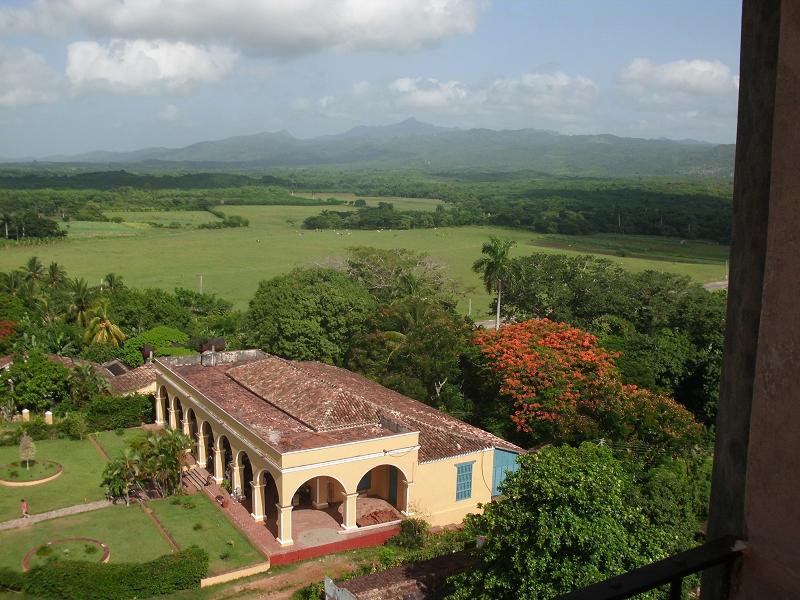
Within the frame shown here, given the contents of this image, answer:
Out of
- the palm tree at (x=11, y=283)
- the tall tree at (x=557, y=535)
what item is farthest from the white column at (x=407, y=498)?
the palm tree at (x=11, y=283)

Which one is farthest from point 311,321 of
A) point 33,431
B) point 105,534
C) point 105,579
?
point 105,579

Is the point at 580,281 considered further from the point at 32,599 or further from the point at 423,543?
the point at 32,599

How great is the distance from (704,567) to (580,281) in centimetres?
3222

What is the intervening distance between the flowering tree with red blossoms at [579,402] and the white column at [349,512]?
547 cm

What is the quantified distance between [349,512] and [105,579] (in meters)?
5.20

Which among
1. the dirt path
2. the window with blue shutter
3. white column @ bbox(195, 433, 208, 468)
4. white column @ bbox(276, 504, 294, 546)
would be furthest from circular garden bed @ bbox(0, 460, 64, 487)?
the window with blue shutter

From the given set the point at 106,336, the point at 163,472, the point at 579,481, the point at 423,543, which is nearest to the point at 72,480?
the point at 163,472

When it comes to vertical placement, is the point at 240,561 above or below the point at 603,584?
below

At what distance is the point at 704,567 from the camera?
6.39ft

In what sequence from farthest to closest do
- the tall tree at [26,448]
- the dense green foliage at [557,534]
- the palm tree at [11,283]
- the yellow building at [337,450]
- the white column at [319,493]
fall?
1. the palm tree at [11,283]
2. the tall tree at [26,448]
3. the white column at [319,493]
4. the yellow building at [337,450]
5. the dense green foliage at [557,534]

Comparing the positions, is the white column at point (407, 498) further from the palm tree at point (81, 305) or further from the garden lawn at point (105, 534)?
the palm tree at point (81, 305)

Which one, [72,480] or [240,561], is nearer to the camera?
[240,561]

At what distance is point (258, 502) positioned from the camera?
704 inches

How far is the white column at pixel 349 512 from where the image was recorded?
17141 millimetres
